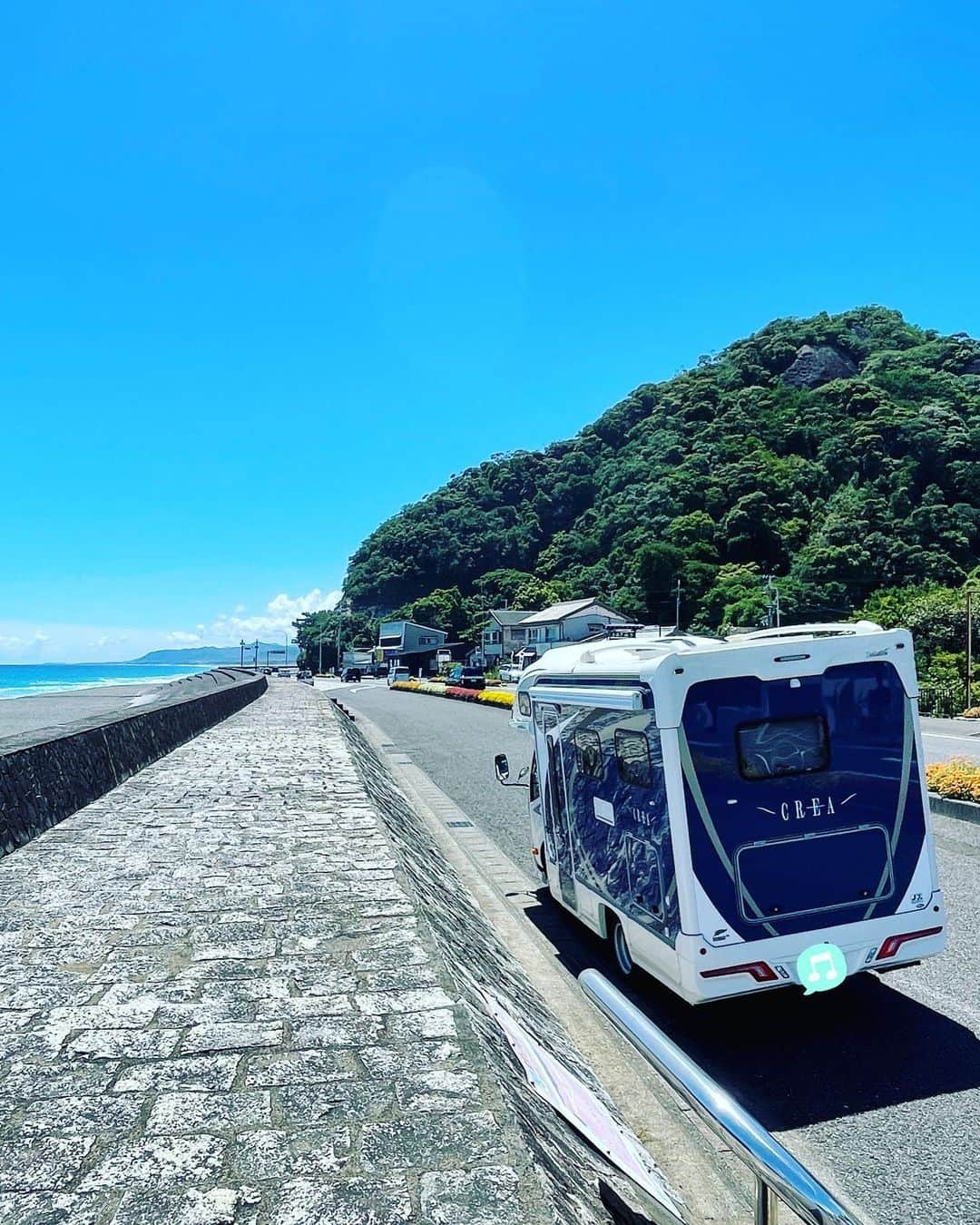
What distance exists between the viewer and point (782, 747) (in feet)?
18.3

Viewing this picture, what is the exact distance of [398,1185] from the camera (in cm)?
278

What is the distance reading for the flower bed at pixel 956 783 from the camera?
12.5 m

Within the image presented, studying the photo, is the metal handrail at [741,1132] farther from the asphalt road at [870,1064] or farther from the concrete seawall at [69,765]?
the concrete seawall at [69,765]

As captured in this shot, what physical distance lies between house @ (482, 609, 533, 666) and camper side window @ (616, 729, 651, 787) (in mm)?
91278

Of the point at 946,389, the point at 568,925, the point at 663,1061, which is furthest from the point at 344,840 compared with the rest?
the point at 946,389

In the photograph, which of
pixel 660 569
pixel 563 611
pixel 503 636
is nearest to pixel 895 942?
pixel 563 611

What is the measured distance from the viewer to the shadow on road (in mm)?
4980

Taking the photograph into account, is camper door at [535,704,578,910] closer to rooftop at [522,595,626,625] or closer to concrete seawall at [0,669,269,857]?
concrete seawall at [0,669,269,857]

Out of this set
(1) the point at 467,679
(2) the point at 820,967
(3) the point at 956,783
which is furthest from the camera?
(1) the point at 467,679

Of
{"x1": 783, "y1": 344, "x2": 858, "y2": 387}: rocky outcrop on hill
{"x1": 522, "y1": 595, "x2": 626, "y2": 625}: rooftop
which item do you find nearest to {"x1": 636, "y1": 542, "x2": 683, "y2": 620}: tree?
{"x1": 522, "y1": 595, "x2": 626, "y2": 625}: rooftop

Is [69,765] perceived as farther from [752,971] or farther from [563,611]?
[563,611]

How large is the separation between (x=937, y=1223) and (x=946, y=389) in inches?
4444

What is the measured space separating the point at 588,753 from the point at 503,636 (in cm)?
9616

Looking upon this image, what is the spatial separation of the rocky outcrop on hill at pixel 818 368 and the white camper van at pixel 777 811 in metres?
123
